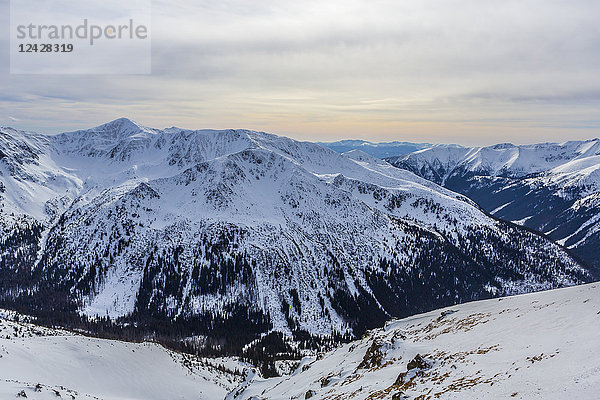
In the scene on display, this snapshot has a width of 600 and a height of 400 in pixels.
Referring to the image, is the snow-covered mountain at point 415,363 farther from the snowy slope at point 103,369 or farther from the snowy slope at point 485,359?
the snowy slope at point 103,369

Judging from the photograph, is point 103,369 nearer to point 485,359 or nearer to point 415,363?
point 415,363

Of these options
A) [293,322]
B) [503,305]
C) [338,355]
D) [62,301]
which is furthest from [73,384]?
[62,301]

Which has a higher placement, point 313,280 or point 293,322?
point 313,280

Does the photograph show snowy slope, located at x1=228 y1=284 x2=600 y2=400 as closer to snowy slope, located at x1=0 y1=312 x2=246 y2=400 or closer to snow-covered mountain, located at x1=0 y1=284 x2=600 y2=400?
snow-covered mountain, located at x1=0 y1=284 x2=600 y2=400

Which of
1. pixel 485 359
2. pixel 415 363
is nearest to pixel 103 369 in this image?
pixel 415 363

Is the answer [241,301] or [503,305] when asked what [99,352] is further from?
[241,301]

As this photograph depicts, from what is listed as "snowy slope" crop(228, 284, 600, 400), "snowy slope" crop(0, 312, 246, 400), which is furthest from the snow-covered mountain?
"snowy slope" crop(0, 312, 246, 400)

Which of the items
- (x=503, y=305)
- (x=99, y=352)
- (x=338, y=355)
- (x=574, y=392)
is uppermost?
(x=574, y=392)

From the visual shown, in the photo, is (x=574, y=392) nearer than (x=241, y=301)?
Yes
